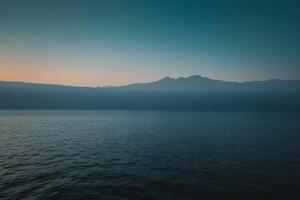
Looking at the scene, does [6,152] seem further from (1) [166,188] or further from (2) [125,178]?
(1) [166,188]

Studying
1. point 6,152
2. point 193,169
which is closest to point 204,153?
point 193,169

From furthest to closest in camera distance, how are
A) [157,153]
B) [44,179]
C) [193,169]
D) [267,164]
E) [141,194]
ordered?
[157,153] → [267,164] → [193,169] → [44,179] → [141,194]

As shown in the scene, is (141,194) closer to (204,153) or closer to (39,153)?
(204,153)

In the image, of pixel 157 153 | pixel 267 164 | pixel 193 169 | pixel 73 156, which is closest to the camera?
pixel 193 169

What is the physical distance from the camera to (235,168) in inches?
1232

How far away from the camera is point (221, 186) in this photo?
23.4 m

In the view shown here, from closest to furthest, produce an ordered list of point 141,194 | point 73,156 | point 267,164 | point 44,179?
point 141,194, point 44,179, point 267,164, point 73,156

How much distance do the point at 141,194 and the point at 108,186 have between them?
4.57 meters

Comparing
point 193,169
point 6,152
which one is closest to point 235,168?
point 193,169

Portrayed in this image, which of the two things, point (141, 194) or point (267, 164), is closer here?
point (141, 194)

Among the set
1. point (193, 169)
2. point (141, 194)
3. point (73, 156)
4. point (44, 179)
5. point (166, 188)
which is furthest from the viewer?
point (73, 156)

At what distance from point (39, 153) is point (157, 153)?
24.9 meters


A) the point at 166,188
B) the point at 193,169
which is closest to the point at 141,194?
the point at 166,188

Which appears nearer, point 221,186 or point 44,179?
point 221,186
